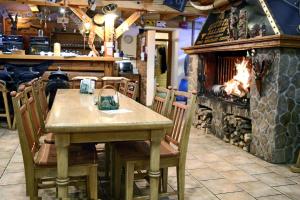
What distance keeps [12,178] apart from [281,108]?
10.1 ft

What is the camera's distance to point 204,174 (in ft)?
11.0

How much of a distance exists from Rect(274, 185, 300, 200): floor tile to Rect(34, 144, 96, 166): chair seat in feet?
6.06

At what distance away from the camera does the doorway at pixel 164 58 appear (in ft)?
31.8

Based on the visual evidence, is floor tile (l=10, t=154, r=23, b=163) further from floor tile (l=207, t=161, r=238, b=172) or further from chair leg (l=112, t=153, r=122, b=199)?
floor tile (l=207, t=161, r=238, b=172)

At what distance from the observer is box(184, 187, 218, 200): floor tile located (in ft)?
9.02

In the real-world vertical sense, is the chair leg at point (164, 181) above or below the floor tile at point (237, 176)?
above

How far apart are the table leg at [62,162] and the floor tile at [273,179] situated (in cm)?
212

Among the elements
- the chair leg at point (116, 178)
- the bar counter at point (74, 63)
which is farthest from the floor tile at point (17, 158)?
the bar counter at point (74, 63)

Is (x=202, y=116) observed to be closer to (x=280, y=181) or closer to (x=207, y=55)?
(x=207, y=55)

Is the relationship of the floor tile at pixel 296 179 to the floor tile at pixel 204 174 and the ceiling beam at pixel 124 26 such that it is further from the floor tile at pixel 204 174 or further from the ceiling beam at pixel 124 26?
the ceiling beam at pixel 124 26

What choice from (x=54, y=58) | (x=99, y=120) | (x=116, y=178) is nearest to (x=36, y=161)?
(x=99, y=120)

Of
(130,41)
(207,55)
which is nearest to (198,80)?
(207,55)

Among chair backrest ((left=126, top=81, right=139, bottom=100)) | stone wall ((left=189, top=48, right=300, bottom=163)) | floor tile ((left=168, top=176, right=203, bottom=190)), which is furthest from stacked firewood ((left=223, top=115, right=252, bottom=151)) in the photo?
chair backrest ((left=126, top=81, right=139, bottom=100))

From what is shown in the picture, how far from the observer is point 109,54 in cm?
680
